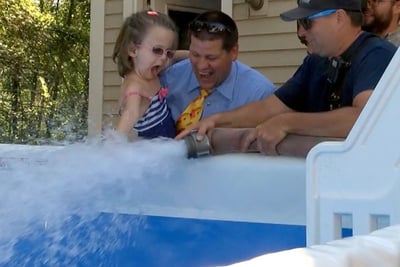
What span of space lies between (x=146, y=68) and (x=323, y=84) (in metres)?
0.69

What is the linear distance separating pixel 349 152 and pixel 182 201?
0.78 m

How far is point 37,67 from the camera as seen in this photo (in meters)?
13.8

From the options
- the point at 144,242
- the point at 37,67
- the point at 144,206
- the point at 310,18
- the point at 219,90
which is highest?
the point at 37,67

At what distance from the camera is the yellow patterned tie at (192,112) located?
2.94 meters

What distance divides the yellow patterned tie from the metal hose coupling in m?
0.56

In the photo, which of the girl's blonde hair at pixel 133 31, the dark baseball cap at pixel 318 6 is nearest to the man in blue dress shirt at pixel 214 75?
the girl's blonde hair at pixel 133 31

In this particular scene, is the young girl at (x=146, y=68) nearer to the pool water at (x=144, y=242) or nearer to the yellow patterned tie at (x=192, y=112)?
the yellow patterned tie at (x=192, y=112)

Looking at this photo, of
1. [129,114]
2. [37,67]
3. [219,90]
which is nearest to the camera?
[129,114]

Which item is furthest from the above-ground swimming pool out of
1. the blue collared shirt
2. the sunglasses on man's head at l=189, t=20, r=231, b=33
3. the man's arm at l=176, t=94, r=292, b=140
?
the sunglasses on man's head at l=189, t=20, r=231, b=33

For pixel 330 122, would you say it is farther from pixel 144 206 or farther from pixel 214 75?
pixel 214 75

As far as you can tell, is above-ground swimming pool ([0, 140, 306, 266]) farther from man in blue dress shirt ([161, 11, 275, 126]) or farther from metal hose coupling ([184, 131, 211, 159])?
man in blue dress shirt ([161, 11, 275, 126])

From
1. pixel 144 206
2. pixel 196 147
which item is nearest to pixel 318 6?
pixel 196 147

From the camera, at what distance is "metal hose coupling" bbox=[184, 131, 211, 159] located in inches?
92.0

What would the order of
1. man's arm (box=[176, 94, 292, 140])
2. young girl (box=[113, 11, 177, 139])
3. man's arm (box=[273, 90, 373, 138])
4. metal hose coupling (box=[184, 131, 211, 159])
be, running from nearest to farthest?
man's arm (box=[273, 90, 373, 138]) → metal hose coupling (box=[184, 131, 211, 159]) → man's arm (box=[176, 94, 292, 140]) → young girl (box=[113, 11, 177, 139])
